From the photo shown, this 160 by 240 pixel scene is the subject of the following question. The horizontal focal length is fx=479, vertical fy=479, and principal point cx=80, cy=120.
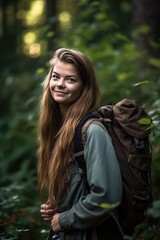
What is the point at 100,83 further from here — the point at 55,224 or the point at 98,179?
the point at 98,179

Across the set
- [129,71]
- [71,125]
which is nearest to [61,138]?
[71,125]

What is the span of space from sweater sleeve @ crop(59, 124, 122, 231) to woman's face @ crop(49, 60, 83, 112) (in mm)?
427

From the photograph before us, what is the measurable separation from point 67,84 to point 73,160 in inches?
23.9

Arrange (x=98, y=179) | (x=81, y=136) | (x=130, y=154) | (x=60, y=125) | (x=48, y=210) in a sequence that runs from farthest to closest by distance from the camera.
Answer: (x=60, y=125) < (x=48, y=210) < (x=81, y=136) < (x=130, y=154) < (x=98, y=179)

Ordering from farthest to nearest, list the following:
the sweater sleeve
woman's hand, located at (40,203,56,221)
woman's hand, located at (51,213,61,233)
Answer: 1. woman's hand, located at (40,203,56,221)
2. woman's hand, located at (51,213,61,233)
3. the sweater sleeve

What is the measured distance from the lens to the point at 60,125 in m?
4.04

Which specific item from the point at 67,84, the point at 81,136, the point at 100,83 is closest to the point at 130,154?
the point at 81,136

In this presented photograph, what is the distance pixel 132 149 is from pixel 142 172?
18cm

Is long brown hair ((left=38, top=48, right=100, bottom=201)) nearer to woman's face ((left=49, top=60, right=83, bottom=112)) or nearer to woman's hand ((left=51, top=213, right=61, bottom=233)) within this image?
woman's face ((left=49, top=60, right=83, bottom=112))

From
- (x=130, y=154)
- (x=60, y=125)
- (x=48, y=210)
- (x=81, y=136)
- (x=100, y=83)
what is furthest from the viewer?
(x=100, y=83)

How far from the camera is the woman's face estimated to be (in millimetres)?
3775

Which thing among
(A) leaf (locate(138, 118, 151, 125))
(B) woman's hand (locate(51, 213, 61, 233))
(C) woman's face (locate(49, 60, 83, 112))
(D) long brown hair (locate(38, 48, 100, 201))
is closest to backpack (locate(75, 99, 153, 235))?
(A) leaf (locate(138, 118, 151, 125))

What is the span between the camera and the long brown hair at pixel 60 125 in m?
3.64

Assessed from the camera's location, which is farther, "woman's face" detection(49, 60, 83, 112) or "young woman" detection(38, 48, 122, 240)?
"woman's face" detection(49, 60, 83, 112)
